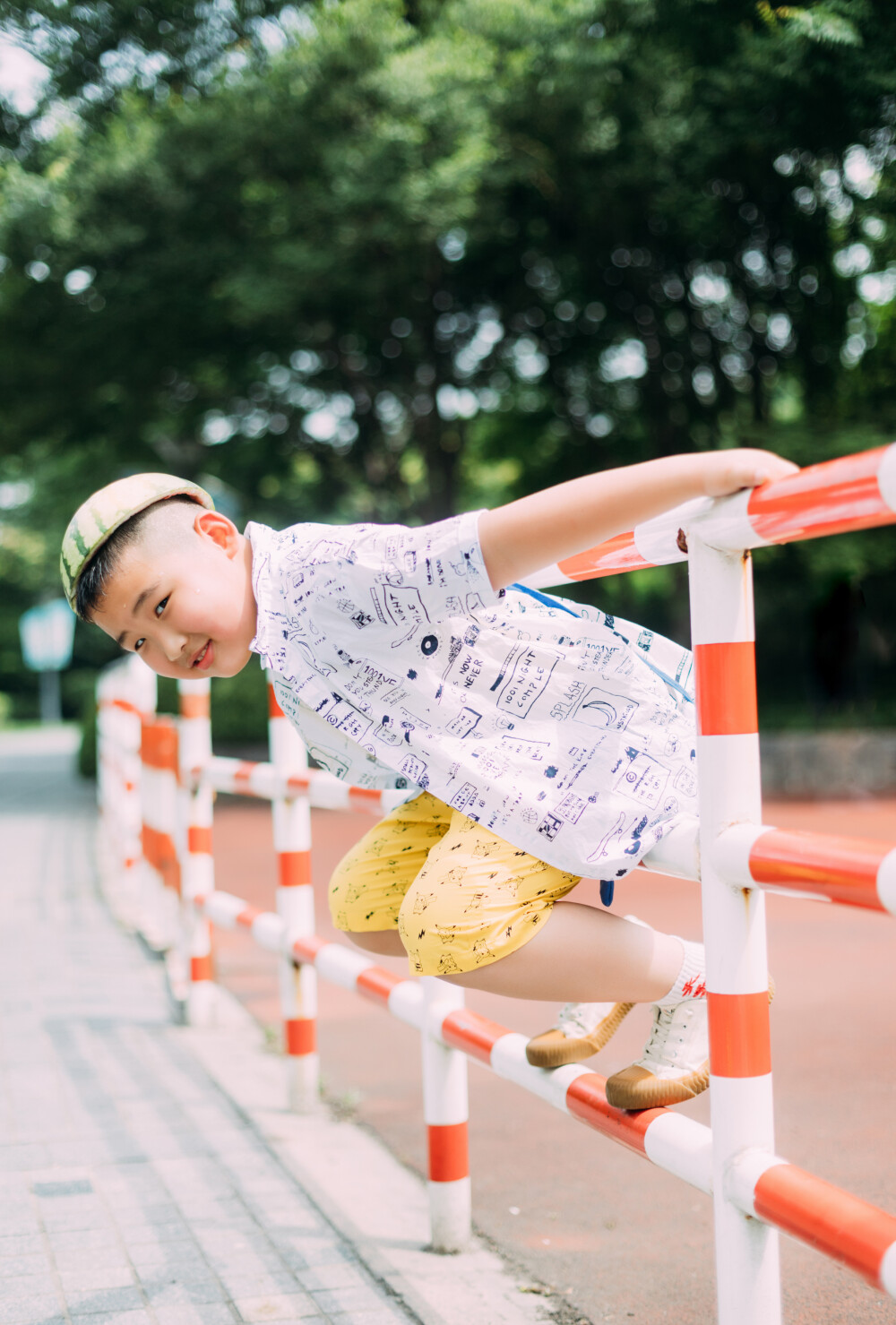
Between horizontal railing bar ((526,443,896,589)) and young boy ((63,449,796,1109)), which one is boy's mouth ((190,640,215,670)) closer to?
young boy ((63,449,796,1109))

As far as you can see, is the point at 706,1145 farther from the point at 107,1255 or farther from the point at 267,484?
the point at 267,484

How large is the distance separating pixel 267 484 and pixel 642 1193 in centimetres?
1461

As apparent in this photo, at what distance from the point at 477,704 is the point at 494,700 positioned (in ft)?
0.08

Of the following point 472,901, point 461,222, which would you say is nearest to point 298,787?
point 472,901

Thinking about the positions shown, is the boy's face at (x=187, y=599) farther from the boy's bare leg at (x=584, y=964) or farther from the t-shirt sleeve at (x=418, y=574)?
the boy's bare leg at (x=584, y=964)

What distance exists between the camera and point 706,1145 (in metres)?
1.42

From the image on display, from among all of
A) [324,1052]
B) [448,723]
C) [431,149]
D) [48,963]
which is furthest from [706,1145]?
[431,149]

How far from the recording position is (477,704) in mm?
1653

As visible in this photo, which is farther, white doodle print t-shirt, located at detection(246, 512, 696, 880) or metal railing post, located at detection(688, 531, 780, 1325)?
white doodle print t-shirt, located at detection(246, 512, 696, 880)

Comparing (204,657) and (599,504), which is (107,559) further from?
(599,504)

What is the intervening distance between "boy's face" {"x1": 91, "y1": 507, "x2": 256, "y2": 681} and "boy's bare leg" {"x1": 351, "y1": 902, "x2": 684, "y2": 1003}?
0.57 metres

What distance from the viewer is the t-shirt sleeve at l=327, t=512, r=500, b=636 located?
57.6 inches

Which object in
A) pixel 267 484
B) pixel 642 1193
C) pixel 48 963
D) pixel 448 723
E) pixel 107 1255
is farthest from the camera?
pixel 267 484

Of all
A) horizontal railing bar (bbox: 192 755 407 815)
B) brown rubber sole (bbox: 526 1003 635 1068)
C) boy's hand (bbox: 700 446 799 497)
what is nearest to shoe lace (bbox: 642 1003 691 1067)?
brown rubber sole (bbox: 526 1003 635 1068)
